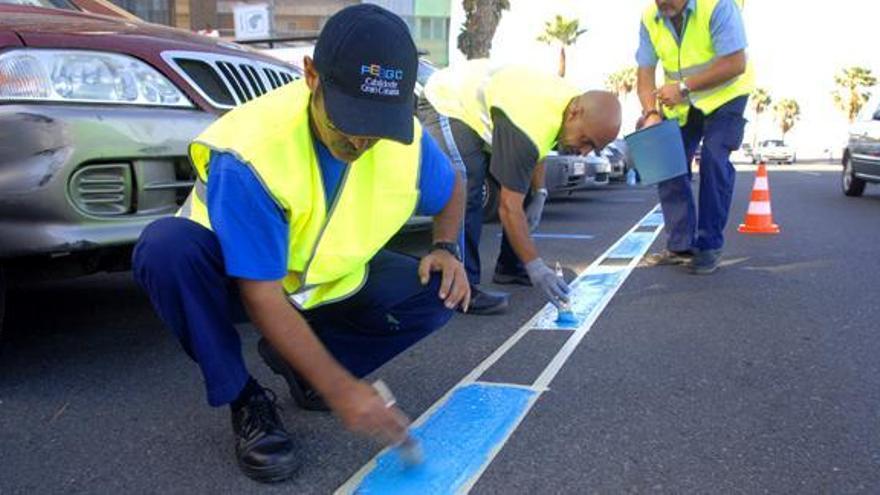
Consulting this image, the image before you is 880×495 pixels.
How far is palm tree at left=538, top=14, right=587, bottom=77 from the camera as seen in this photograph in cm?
4322

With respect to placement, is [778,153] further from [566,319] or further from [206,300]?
[206,300]

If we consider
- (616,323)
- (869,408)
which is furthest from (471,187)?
(869,408)

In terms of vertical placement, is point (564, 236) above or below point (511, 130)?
below

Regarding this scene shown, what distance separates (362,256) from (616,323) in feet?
5.45

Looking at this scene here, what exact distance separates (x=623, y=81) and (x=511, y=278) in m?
67.8

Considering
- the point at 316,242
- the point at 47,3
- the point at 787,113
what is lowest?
the point at 316,242

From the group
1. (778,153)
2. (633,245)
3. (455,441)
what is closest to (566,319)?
(455,441)

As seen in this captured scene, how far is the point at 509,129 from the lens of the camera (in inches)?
130

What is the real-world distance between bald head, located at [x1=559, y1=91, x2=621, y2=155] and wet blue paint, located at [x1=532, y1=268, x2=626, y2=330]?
688 millimetres

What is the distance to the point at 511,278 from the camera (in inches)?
173

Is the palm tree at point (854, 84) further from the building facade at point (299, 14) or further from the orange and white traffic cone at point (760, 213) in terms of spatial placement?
the orange and white traffic cone at point (760, 213)

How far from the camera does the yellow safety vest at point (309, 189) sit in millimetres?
1772

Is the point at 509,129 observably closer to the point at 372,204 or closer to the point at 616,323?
the point at 616,323

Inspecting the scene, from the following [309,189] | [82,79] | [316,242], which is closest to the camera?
[309,189]
